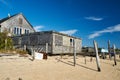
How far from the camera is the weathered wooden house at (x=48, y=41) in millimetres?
25350

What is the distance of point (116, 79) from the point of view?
9547 millimetres

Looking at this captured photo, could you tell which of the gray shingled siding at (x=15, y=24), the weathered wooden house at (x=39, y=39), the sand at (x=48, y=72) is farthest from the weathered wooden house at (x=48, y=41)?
the sand at (x=48, y=72)

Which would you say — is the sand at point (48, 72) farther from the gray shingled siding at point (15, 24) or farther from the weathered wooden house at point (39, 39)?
the gray shingled siding at point (15, 24)

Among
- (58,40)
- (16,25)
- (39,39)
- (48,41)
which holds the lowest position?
(48,41)

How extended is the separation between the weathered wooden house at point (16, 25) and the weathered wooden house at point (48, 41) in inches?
151

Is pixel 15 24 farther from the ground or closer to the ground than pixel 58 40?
farther from the ground

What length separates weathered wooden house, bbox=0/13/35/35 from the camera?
107 ft

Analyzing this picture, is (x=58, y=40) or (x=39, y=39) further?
(x=39, y=39)

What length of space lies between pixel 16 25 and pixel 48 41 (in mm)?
12892

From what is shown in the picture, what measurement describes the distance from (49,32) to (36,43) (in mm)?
3554

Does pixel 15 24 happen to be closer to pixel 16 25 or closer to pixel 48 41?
pixel 16 25

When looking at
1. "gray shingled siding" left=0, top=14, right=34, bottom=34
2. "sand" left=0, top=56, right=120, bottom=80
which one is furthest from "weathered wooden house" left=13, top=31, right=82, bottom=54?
"sand" left=0, top=56, right=120, bottom=80

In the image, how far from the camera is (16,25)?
34688mm

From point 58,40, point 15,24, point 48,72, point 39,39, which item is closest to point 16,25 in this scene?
point 15,24
